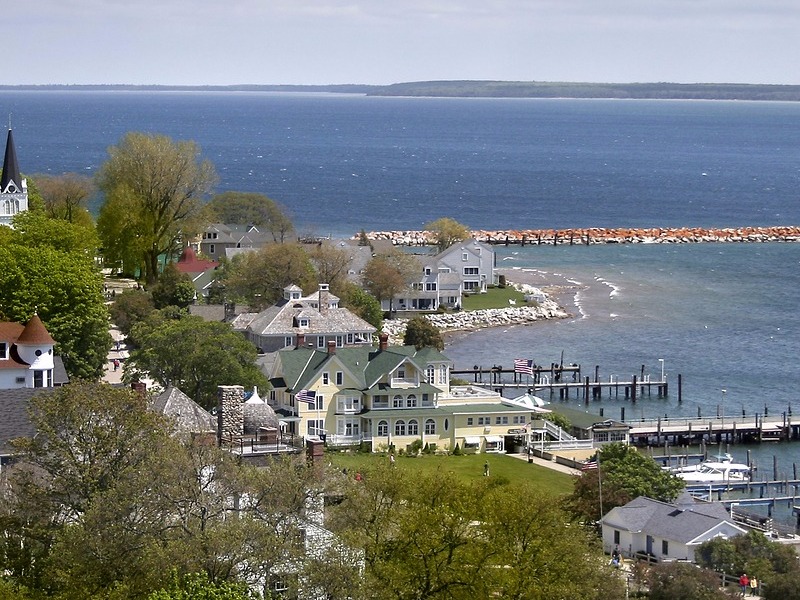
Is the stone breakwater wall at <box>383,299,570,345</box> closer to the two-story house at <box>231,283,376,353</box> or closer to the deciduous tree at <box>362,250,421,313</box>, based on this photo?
the deciduous tree at <box>362,250,421,313</box>

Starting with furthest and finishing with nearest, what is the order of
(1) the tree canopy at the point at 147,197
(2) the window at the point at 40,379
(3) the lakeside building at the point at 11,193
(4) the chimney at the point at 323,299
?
(1) the tree canopy at the point at 147,197 → (3) the lakeside building at the point at 11,193 → (4) the chimney at the point at 323,299 → (2) the window at the point at 40,379

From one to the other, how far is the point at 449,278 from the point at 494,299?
4.45 metres

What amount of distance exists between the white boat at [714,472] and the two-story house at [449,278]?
128ft

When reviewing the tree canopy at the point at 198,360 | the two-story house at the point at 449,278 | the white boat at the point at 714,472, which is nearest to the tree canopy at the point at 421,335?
the two-story house at the point at 449,278

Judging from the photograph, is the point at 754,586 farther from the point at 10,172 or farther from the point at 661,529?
the point at 10,172

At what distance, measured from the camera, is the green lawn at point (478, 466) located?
53.8m

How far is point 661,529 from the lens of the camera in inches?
1818

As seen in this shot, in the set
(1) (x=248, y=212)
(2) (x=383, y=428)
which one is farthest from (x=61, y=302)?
(1) (x=248, y=212)

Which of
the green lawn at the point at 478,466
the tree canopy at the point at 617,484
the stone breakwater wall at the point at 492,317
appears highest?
the tree canopy at the point at 617,484

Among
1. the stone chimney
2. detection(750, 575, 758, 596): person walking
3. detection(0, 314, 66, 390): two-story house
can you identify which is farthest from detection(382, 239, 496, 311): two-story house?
the stone chimney

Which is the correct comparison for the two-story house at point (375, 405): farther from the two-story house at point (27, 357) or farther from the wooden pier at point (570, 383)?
the wooden pier at point (570, 383)

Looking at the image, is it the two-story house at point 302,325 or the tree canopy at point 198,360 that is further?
the two-story house at point 302,325

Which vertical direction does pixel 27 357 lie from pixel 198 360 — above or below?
above

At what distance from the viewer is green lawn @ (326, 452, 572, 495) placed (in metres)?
53.8
